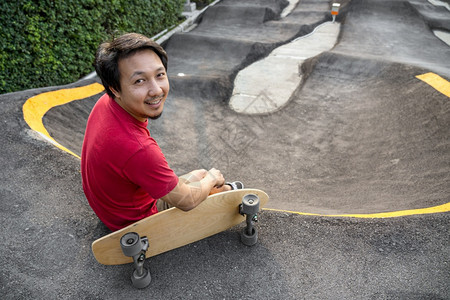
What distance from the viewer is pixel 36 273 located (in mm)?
2637

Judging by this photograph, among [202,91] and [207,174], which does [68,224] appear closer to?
[207,174]

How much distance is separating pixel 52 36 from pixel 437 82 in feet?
28.8

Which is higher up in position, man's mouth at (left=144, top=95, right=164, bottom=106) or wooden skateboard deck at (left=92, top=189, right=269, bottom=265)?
man's mouth at (left=144, top=95, right=164, bottom=106)

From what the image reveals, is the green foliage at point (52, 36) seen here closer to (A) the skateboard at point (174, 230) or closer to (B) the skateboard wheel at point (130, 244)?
(A) the skateboard at point (174, 230)

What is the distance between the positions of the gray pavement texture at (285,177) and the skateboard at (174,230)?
0.45 feet

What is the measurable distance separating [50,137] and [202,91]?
433 cm

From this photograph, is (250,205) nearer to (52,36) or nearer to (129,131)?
(129,131)

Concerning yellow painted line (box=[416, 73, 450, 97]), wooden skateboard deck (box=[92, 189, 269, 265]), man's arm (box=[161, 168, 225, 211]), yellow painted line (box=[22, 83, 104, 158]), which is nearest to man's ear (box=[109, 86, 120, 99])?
man's arm (box=[161, 168, 225, 211])

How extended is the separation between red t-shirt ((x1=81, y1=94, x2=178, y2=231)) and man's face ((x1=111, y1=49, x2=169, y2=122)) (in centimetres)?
9

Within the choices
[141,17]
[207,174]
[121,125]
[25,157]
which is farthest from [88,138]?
[141,17]

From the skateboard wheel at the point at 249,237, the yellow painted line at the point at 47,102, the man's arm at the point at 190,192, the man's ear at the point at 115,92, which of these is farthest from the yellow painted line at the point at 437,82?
the yellow painted line at the point at 47,102

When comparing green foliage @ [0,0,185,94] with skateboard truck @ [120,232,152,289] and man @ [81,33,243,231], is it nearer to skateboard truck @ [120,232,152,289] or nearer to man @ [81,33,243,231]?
man @ [81,33,243,231]

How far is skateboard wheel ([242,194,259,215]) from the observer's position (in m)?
2.54

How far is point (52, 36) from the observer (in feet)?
22.9
